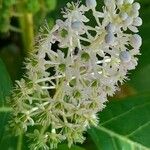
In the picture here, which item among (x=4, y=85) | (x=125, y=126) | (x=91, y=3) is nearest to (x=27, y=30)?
(x=4, y=85)

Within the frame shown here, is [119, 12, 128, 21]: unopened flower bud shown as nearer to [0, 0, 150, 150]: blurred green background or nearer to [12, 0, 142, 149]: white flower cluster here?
[12, 0, 142, 149]: white flower cluster

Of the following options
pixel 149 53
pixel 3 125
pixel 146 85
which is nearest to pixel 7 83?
pixel 3 125

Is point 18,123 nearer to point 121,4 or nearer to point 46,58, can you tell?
point 46,58

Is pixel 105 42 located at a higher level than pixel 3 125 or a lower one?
higher

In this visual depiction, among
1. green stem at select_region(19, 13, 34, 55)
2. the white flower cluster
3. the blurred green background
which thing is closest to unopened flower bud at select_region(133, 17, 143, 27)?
the white flower cluster

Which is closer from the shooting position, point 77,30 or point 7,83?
point 77,30

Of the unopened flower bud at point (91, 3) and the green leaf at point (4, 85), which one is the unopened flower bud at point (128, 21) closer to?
the unopened flower bud at point (91, 3)

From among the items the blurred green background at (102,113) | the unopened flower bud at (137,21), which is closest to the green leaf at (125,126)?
the blurred green background at (102,113)
